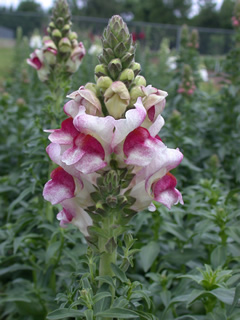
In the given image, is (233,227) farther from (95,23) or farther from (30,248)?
(95,23)

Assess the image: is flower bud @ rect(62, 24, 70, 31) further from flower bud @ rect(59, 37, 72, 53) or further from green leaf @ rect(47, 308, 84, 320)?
green leaf @ rect(47, 308, 84, 320)

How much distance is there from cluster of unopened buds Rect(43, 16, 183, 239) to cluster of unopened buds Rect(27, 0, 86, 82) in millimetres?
1516

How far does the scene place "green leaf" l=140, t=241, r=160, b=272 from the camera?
6.92 ft

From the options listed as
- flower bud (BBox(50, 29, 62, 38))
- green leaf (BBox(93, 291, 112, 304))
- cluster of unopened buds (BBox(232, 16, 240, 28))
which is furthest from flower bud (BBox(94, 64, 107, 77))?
cluster of unopened buds (BBox(232, 16, 240, 28))

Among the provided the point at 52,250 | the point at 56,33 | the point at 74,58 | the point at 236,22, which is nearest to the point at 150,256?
the point at 52,250

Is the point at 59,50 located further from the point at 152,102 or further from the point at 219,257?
the point at 219,257

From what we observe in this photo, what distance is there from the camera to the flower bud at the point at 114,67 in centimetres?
135

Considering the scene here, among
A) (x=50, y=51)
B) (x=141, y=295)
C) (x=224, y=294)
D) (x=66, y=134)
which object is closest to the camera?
(x=66, y=134)

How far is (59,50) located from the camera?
9.36ft

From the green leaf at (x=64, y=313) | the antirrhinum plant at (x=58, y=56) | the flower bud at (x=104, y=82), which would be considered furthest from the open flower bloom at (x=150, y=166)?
the antirrhinum plant at (x=58, y=56)

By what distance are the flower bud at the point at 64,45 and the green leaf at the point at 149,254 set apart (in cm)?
155

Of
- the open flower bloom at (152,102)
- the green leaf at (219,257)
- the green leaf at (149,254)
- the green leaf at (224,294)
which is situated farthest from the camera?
the green leaf at (149,254)

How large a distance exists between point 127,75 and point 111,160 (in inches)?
12.2

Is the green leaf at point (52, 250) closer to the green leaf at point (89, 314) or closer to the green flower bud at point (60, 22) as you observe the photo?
the green leaf at point (89, 314)
